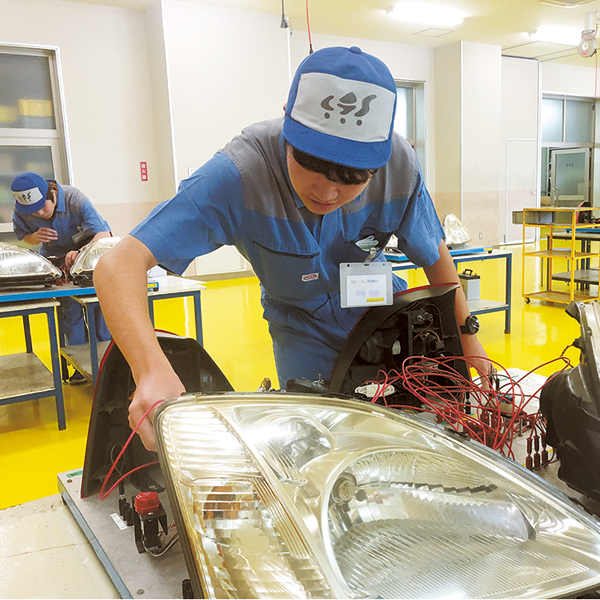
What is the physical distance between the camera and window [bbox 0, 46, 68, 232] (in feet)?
20.1

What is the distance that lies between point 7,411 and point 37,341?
1540 mm

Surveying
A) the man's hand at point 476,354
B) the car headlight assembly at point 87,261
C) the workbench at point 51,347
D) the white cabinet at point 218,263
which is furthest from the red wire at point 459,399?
the white cabinet at point 218,263

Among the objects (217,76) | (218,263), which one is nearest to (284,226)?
(218,263)

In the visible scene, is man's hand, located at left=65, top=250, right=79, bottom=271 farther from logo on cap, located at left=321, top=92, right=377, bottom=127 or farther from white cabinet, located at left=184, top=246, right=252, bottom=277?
white cabinet, located at left=184, top=246, right=252, bottom=277

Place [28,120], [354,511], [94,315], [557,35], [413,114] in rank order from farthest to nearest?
[413,114], [557,35], [28,120], [94,315], [354,511]

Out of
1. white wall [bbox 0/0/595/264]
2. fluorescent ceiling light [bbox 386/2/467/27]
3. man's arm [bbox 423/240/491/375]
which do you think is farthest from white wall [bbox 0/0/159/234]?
man's arm [bbox 423/240/491/375]

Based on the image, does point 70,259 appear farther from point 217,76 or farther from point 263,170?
point 217,76

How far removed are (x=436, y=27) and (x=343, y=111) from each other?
26.9ft

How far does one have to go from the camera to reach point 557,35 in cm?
865

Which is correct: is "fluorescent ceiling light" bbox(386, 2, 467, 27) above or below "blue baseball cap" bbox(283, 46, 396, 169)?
above

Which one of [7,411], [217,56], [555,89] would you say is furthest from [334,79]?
[555,89]

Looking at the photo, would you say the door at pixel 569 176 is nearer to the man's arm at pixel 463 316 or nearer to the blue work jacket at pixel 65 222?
the blue work jacket at pixel 65 222

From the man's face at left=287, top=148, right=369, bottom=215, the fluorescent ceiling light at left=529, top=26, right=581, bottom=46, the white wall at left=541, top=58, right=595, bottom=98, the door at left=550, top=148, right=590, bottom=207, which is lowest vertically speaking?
Answer: the man's face at left=287, top=148, right=369, bottom=215

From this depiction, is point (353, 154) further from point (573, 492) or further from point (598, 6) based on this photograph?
point (598, 6)
